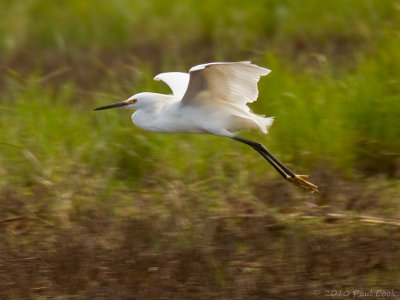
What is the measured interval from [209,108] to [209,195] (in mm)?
674

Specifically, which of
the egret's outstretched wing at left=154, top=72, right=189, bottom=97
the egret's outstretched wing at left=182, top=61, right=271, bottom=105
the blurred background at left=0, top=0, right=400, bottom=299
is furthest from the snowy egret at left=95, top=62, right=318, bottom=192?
the blurred background at left=0, top=0, right=400, bottom=299

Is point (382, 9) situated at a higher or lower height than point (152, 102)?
higher

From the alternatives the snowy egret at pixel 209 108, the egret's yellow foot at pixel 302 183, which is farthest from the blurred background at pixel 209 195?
the snowy egret at pixel 209 108

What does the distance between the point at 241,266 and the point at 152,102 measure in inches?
46.9

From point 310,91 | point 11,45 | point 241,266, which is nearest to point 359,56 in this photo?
point 310,91

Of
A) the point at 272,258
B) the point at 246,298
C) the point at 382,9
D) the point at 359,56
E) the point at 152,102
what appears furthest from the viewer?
the point at 382,9

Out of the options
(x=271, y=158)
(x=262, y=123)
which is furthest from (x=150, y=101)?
(x=271, y=158)

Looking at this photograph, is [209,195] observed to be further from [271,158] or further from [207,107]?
[207,107]

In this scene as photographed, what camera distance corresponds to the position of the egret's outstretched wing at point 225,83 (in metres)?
5.13

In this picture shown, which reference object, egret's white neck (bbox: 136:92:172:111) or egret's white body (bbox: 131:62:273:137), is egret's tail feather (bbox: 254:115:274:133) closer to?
egret's white body (bbox: 131:62:273:137)

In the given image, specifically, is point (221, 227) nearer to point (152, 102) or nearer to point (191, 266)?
point (191, 266)

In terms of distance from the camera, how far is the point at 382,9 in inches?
381

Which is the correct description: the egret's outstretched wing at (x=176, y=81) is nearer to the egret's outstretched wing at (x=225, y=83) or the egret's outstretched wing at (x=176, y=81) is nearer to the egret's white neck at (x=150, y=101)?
the egret's white neck at (x=150, y=101)

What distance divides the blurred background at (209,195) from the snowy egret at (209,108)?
1.53ft
